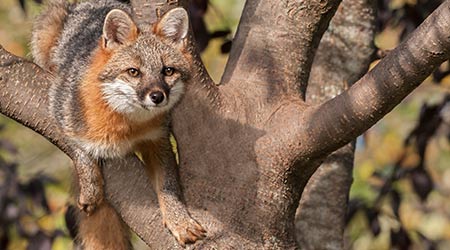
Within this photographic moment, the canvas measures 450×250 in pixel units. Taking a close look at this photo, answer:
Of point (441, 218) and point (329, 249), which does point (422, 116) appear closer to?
point (329, 249)

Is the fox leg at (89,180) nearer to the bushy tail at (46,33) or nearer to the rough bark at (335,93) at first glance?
the bushy tail at (46,33)

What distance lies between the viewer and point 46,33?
14.7 feet

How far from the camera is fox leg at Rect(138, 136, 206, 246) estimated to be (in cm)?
329

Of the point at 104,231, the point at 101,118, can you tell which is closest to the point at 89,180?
the point at 101,118

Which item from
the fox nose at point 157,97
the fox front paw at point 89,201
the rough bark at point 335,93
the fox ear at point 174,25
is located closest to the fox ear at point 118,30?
the fox ear at point 174,25

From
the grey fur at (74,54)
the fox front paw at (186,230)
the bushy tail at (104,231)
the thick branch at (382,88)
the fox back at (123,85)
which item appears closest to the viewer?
the thick branch at (382,88)

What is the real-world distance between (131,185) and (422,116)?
6.30ft

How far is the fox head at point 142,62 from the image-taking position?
3457mm

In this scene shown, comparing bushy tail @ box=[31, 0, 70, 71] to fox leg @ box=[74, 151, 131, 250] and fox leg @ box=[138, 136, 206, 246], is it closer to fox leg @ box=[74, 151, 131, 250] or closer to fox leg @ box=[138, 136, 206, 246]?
fox leg @ box=[74, 151, 131, 250]

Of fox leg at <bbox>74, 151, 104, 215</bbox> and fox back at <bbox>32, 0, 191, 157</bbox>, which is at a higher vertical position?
fox back at <bbox>32, 0, 191, 157</bbox>

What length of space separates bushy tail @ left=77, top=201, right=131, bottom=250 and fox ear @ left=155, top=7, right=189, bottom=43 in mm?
824

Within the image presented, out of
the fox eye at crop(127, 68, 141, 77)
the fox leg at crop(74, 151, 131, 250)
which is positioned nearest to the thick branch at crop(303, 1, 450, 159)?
the fox eye at crop(127, 68, 141, 77)

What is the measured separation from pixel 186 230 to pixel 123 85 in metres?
0.64

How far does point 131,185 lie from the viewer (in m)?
3.35
